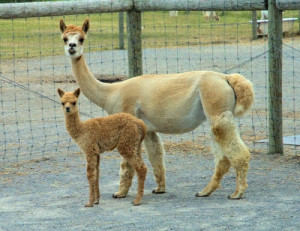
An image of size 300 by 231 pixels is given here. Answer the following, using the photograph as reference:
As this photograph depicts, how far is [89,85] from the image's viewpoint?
26.6ft

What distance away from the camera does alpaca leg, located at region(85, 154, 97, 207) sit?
726 centimetres

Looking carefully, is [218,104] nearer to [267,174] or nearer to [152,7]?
[267,174]

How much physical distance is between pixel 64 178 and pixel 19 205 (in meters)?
1.29

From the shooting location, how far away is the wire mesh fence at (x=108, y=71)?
35.9 ft

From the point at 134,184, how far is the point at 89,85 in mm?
1302

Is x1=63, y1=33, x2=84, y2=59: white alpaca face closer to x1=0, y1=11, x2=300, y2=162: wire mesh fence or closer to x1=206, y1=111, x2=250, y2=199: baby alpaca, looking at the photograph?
x1=206, y1=111, x2=250, y2=199: baby alpaca

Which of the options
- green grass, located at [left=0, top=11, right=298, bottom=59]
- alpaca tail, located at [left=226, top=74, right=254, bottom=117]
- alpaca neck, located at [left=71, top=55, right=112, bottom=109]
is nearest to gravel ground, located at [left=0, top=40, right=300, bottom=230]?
alpaca tail, located at [left=226, top=74, right=254, bottom=117]

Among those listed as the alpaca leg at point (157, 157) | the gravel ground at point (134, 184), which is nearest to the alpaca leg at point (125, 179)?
the gravel ground at point (134, 184)

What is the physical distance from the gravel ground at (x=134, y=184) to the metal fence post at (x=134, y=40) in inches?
49.6

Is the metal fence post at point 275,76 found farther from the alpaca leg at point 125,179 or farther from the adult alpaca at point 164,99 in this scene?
the alpaca leg at point 125,179

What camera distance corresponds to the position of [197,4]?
386 inches

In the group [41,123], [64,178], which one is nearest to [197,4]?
[64,178]

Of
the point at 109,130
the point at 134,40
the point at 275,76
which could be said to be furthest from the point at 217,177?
the point at 134,40

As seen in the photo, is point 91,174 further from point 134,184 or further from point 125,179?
point 134,184
